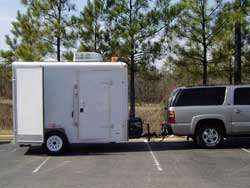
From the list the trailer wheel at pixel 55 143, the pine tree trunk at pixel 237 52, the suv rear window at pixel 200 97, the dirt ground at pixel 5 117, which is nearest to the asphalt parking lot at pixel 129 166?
the trailer wheel at pixel 55 143

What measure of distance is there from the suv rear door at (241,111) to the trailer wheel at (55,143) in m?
4.86

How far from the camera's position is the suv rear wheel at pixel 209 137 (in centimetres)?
1523

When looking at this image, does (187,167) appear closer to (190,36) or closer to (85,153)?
(85,153)

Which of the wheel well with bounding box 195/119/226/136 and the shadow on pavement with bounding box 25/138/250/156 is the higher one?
the wheel well with bounding box 195/119/226/136

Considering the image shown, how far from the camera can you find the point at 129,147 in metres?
15.9

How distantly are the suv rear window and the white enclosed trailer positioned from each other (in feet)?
5.70

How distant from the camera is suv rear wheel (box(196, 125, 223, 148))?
15.2m

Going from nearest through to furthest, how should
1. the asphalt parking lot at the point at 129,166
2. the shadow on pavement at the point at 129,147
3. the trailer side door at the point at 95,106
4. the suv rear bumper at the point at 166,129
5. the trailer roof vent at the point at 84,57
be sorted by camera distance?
1. the asphalt parking lot at the point at 129,166
2. the trailer side door at the point at 95,106
3. the trailer roof vent at the point at 84,57
4. the shadow on pavement at the point at 129,147
5. the suv rear bumper at the point at 166,129

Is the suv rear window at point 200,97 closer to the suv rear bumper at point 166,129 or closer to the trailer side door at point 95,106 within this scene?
the suv rear bumper at point 166,129

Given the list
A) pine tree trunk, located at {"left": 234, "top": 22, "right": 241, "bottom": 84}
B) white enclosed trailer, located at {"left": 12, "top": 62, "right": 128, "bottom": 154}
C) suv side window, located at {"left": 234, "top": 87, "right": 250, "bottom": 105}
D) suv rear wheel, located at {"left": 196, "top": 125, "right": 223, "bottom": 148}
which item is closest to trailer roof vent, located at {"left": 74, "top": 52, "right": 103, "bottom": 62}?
white enclosed trailer, located at {"left": 12, "top": 62, "right": 128, "bottom": 154}

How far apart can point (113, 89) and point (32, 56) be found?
7314 mm

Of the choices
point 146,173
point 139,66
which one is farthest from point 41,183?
point 139,66

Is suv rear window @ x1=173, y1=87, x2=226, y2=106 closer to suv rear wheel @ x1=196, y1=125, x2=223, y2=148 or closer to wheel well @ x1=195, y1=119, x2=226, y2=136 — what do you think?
wheel well @ x1=195, y1=119, x2=226, y2=136

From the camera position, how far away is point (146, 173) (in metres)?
11.1
